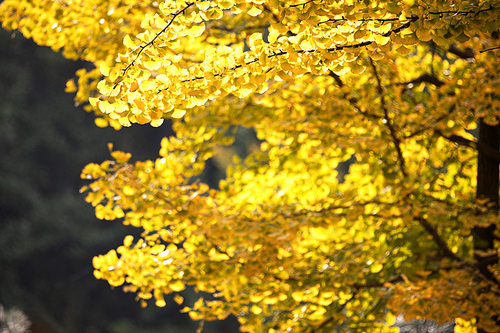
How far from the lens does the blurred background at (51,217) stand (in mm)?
12352

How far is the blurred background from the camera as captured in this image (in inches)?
486

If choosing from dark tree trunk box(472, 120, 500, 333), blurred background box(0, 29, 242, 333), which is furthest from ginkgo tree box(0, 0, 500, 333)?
blurred background box(0, 29, 242, 333)

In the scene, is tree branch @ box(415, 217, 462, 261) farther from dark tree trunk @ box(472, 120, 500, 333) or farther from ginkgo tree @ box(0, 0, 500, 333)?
dark tree trunk @ box(472, 120, 500, 333)

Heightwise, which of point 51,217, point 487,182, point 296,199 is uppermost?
point 487,182

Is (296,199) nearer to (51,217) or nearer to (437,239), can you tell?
(437,239)

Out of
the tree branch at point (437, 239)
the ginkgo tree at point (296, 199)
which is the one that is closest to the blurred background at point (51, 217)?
the ginkgo tree at point (296, 199)

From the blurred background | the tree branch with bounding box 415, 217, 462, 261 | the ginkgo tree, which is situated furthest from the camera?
the blurred background

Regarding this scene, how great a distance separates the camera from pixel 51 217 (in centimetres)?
1258

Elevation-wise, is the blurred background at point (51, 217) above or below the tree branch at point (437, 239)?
below

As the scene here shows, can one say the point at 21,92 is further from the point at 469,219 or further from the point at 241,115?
the point at 469,219

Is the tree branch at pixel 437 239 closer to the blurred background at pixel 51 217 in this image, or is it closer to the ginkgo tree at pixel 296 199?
the ginkgo tree at pixel 296 199

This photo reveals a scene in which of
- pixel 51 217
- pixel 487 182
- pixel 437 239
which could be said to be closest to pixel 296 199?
pixel 437 239

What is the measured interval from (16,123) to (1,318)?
6.95 metres

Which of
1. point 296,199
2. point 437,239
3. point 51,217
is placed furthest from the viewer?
point 51,217
